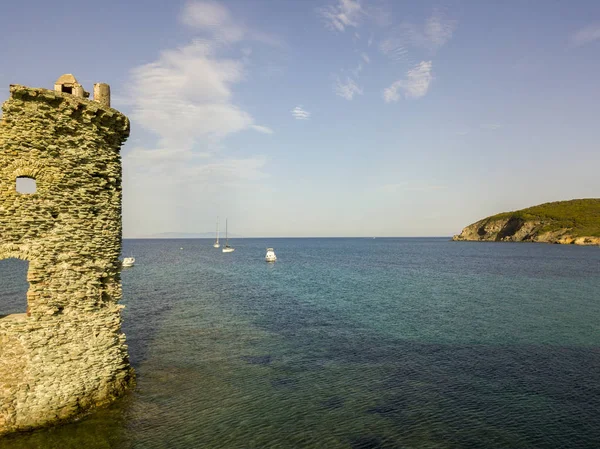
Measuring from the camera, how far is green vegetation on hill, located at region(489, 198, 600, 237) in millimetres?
162950

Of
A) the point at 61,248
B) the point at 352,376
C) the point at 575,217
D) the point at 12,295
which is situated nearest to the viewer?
the point at 61,248

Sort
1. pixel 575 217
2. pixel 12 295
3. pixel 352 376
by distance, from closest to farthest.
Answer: pixel 352 376
pixel 12 295
pixel 575 217

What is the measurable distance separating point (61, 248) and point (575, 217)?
214 metres

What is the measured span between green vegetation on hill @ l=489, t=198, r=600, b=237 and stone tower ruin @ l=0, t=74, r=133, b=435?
191 metres

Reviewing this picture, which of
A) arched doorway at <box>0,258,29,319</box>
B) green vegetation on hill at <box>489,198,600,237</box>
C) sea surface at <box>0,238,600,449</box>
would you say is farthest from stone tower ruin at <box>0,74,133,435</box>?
green vegetation on hill at <box>489,198,600,237</box>

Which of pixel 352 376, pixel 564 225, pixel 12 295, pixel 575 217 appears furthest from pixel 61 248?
pixel 575 217

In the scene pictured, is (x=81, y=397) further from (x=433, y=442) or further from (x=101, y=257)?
(x=433, y=442)

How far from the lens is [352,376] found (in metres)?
19.7

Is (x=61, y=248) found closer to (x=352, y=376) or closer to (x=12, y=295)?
(x=352, y=376)

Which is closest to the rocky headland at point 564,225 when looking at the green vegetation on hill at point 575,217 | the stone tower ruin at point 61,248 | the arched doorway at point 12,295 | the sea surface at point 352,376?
the green vegetation on hill at point 575,217

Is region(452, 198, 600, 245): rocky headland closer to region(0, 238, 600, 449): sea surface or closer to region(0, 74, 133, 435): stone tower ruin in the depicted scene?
region(0, 238, 600, 449): sea surface

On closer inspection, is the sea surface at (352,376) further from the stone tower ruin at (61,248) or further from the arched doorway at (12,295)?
the stone tower ruin at (61,248)

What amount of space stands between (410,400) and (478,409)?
283 centimetres

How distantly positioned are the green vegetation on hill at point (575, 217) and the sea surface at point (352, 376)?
155 metres
